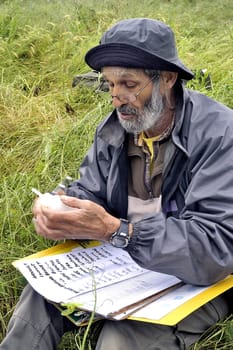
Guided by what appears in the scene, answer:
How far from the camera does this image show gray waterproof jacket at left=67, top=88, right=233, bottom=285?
1884mm

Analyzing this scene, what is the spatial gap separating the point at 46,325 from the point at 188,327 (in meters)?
0.52

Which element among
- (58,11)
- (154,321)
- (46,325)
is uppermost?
(58,11)

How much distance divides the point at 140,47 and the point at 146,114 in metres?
0.28

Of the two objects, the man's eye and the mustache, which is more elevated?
the man's eye

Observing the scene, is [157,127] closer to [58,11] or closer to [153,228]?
[153,228]

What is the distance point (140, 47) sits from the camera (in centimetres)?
210

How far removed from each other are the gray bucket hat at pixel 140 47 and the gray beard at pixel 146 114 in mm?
119

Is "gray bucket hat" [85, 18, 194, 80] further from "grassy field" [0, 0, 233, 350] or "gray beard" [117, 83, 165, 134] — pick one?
"grassy field" [0, 0, 233, 350]

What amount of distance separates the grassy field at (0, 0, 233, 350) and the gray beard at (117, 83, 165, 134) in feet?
2.72

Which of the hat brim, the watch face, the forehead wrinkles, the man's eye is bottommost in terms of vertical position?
the watch face

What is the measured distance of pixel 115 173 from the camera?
7.69ft

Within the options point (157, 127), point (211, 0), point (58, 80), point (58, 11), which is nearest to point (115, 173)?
point (157, 127)

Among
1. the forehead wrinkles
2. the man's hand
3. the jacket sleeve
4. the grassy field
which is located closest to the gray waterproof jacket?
the jacket sleeve

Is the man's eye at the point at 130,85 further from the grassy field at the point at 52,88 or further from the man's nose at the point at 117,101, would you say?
the grassy field at the point at 52,88
